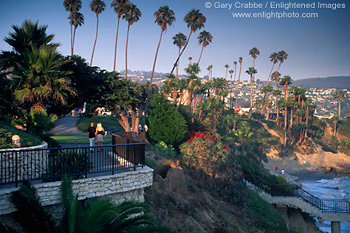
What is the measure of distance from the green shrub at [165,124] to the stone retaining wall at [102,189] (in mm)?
13215

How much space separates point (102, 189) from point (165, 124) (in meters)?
15.9

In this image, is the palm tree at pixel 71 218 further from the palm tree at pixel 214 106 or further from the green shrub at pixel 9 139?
the palm tree at pixel 214 106

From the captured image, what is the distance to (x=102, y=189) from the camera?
10078mm

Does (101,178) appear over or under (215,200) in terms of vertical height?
over

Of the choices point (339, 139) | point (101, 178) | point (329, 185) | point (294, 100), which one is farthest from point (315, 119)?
point (101, 178)

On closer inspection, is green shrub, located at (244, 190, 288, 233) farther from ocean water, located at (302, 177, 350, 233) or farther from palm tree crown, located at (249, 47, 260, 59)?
palm tree crown, located at (249, 47, 260, 59)

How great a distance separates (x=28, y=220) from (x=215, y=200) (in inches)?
544

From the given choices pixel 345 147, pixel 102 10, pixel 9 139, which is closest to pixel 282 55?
pixel 345 147

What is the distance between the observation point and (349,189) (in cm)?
5728

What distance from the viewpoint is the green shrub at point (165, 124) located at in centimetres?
2528

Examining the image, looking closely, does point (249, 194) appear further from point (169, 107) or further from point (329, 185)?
point (329, 185)

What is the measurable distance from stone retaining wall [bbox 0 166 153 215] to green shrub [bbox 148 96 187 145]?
43.4 ft

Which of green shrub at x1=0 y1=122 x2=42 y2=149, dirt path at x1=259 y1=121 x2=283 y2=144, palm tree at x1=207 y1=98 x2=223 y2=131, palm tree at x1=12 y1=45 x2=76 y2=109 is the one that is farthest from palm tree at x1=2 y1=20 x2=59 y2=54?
dirt path at x1=259 y1=121 x2=283 y2=144

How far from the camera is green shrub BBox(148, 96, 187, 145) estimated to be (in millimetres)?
25281
